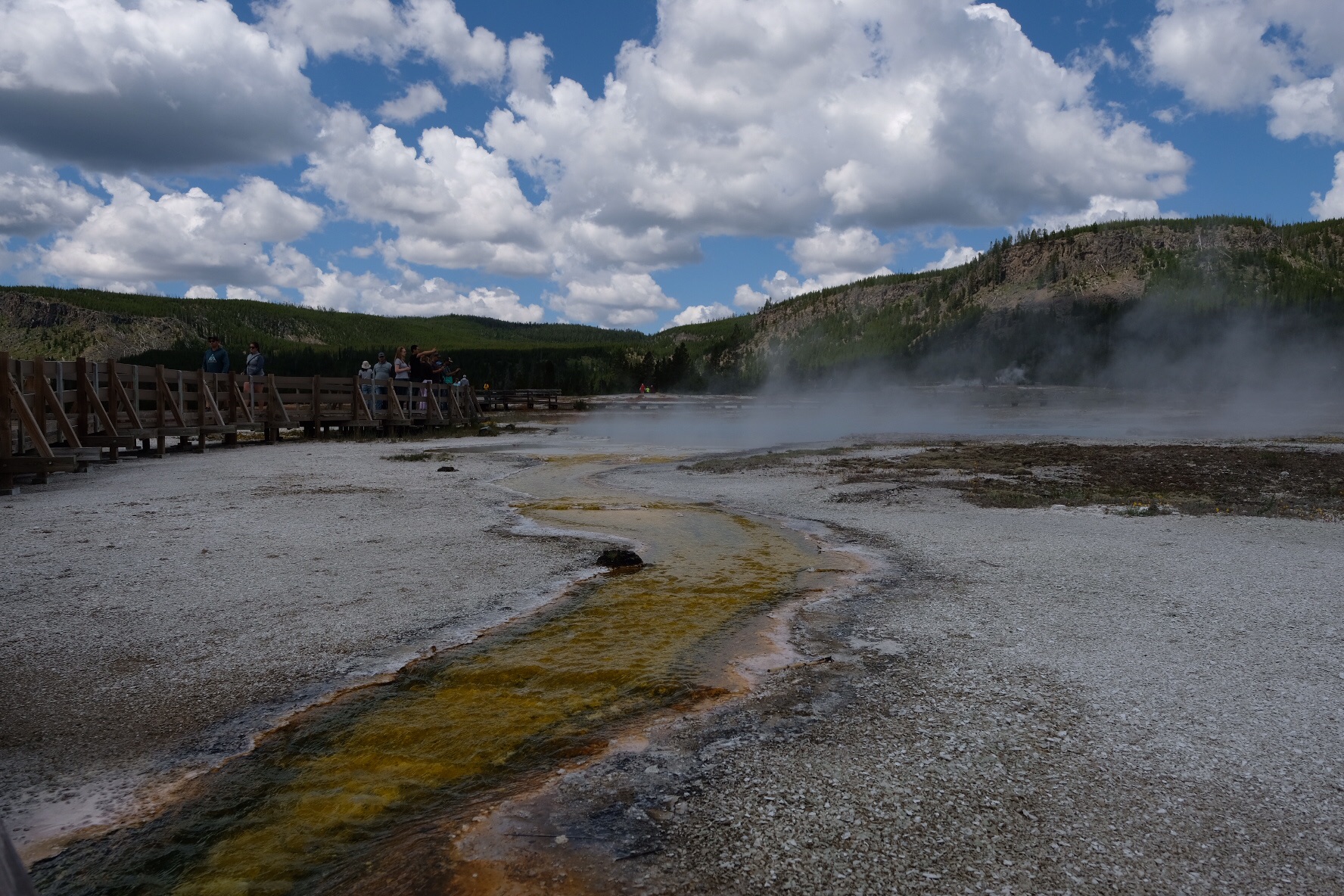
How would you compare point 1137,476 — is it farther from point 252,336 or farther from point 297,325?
point 297,325

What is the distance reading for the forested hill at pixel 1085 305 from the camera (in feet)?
201

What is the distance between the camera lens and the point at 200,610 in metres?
4.34

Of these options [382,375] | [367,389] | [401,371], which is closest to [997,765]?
[367,389]

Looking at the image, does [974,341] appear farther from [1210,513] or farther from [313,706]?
[313,706]

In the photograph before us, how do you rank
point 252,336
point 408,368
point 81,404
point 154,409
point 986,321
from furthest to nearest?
point 252,336 → point 986,321 → point 408,368 → point 154,409 → point 81,404

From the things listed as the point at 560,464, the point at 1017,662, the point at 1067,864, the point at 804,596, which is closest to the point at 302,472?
the point at 560,464

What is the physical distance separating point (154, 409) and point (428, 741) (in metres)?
14.3

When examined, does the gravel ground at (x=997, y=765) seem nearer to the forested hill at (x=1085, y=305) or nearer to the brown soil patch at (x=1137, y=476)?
the brown soil patch at (x=1137, y=476)

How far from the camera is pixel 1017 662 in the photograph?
11.6ft

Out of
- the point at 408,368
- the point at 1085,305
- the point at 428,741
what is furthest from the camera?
the point at 1085,305

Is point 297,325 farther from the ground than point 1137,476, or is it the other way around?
point 297,325

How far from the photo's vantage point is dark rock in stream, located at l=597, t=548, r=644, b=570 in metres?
5.61

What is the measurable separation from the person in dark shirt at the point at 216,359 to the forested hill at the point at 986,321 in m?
44.7

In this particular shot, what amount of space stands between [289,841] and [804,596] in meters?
3.10
